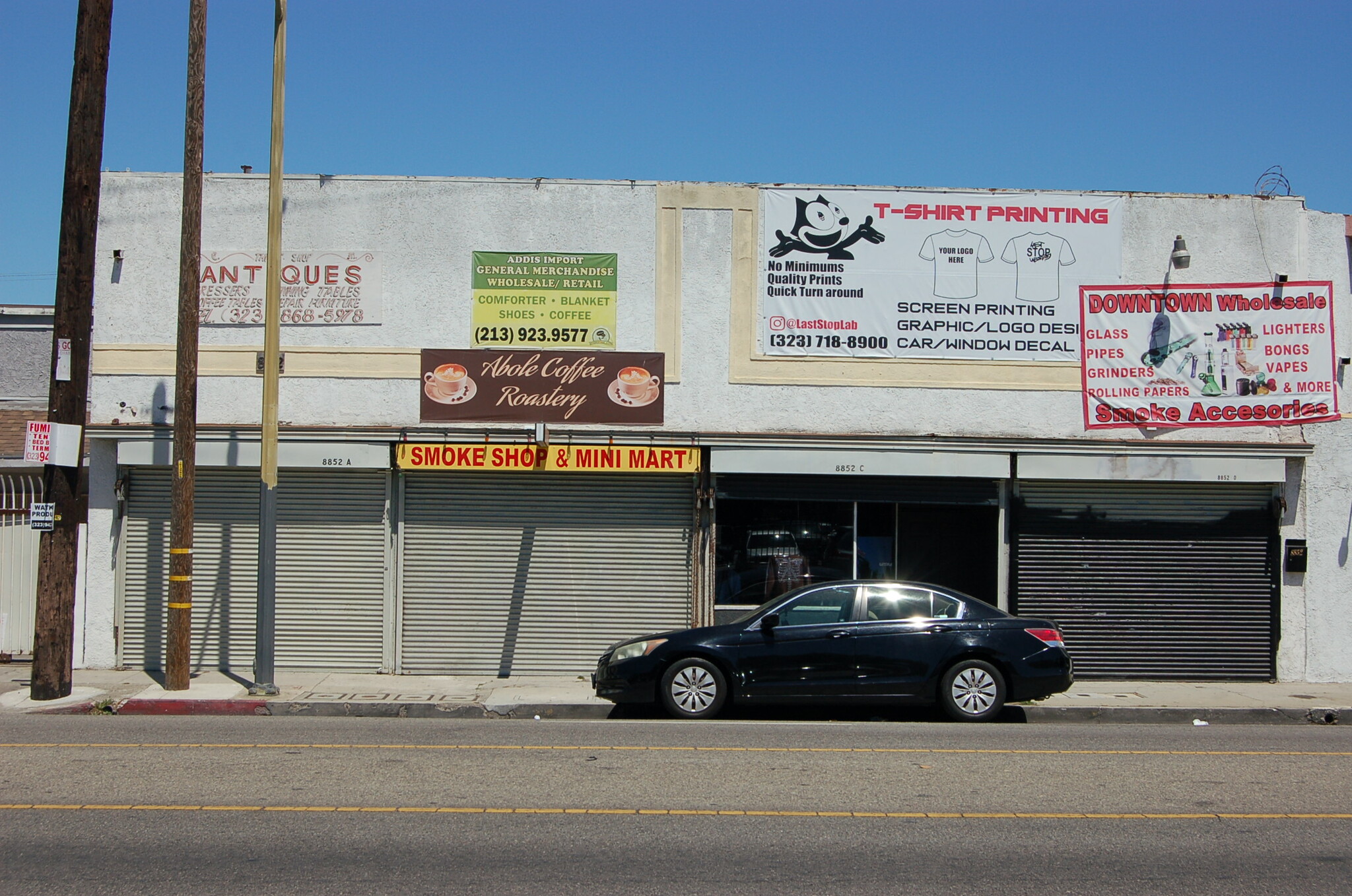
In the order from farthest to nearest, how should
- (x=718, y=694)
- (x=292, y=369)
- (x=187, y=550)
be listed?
(x=292, y=369) < (x=187, y=550) < (x=718, y=694)

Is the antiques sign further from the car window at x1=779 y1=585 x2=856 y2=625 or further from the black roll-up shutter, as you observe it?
the car window at x1=779 y1=585 x2=856 y2=625

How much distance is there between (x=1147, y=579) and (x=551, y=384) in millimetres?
8129

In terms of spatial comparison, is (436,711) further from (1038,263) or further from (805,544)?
(1038,263)

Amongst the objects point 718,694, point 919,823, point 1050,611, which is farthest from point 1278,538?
point 919,823

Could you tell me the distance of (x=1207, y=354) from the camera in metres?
15.1

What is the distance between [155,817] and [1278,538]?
44.7ft

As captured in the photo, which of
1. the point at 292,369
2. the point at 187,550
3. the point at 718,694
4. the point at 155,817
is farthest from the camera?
the point at 292,369

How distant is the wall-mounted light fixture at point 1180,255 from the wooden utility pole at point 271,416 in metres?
11.2

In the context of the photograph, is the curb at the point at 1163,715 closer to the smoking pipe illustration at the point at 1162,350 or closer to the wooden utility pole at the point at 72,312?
the smoking pipe illustration at the point at 1162,350

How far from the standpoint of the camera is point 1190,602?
1491cm

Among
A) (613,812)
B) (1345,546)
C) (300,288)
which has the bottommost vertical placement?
(613,812)

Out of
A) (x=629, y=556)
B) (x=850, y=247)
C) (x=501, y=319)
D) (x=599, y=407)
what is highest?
(x=850, y=247)

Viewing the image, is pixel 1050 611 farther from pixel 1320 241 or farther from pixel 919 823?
pixel 919 823

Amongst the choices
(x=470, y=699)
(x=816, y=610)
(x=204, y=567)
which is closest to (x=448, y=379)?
(x=204, y=567)
